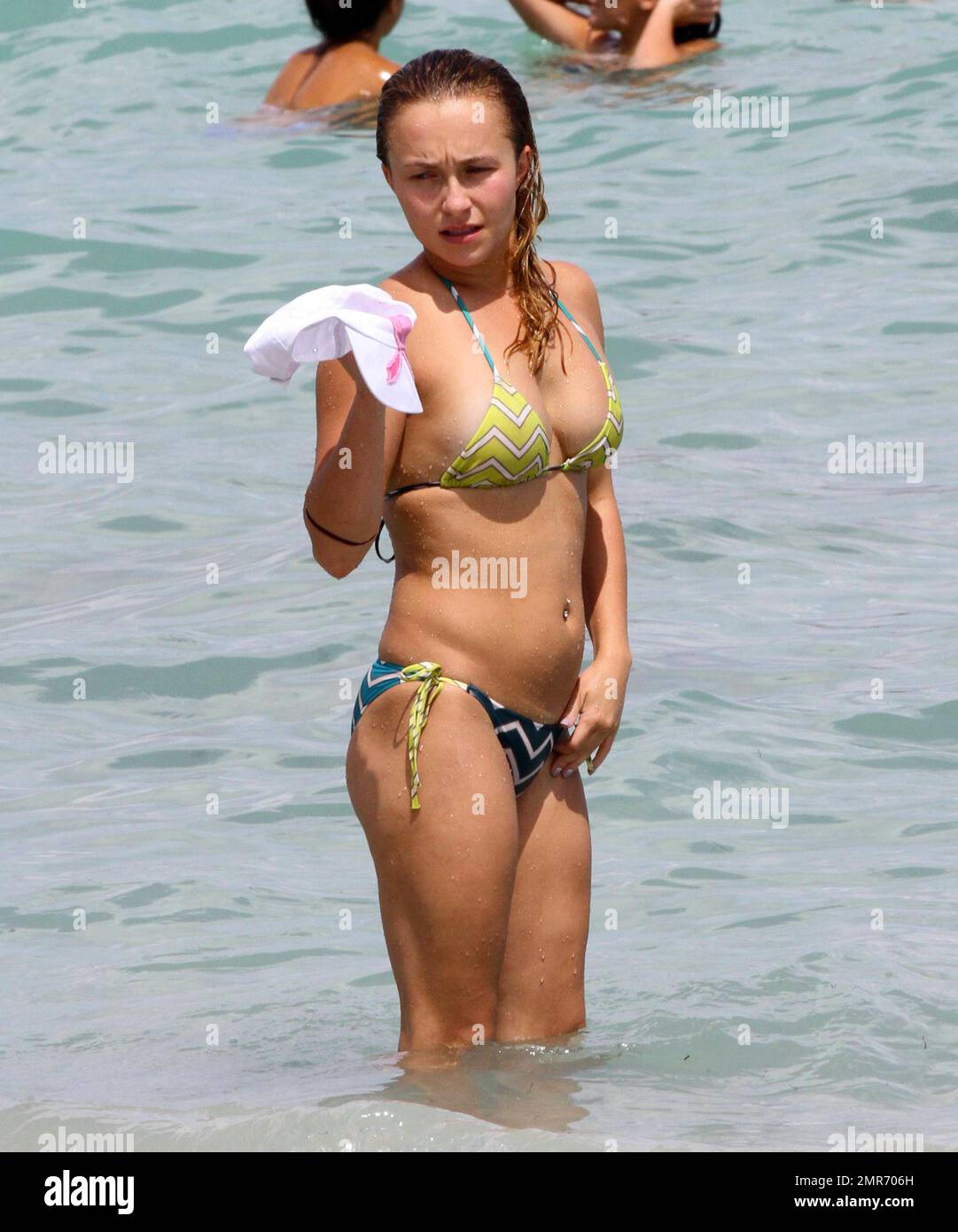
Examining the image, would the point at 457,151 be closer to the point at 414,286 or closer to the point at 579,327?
the point at 414,286

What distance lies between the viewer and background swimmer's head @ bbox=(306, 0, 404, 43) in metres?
11.4

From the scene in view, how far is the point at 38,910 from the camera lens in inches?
217

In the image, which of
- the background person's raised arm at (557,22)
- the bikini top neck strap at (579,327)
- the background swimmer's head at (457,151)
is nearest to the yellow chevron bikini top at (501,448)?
the background swimmer's head at (457,151)

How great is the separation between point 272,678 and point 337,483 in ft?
11.7

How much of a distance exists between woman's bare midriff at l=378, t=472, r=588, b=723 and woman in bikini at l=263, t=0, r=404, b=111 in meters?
8.17

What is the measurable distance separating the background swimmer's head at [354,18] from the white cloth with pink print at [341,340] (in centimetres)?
840

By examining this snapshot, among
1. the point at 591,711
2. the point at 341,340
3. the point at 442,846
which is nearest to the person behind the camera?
the point at 341,340

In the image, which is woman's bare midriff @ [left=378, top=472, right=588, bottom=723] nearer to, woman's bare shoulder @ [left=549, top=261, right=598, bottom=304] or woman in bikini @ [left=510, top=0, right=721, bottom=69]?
woman's bare shoulder @ [left=549, top=261, right=598, bottom=304]

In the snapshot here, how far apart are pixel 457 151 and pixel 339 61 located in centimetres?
859

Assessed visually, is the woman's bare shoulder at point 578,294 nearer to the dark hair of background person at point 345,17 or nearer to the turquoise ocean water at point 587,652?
the turquoise ocean water at point 587,652

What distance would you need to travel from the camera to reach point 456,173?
367 cm

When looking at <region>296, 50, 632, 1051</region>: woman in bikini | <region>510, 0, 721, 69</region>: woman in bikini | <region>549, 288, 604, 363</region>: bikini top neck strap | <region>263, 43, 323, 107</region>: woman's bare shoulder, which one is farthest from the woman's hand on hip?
<region>510, 0, 721, 69</region>: woman in bikini

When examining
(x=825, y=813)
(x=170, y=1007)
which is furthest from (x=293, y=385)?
(x=170, y=1007)

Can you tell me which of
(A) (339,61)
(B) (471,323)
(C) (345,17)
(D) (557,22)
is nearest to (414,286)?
(B) (471,323)
